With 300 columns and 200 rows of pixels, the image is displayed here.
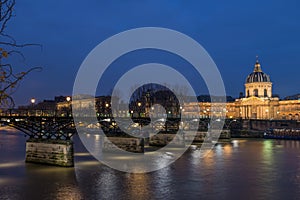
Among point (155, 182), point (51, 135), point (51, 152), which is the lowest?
point (155, 182)

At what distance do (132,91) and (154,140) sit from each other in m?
46.8

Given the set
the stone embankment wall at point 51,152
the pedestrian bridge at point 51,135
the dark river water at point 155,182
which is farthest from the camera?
the pedestrian bridge at point 51,135

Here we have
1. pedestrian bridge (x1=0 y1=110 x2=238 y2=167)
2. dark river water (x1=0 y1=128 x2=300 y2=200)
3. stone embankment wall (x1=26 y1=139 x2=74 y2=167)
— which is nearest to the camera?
dark river water (x1=0 y1=128 x2=300 y2=200)

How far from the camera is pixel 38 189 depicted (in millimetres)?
29141

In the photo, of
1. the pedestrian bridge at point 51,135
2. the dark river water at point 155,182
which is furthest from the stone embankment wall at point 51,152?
the dark river water at point 155,182

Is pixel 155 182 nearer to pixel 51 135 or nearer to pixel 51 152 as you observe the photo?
pixel 51 152

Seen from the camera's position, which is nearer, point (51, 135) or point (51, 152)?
point (51, 152)

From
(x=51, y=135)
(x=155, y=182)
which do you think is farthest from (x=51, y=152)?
(x=155, y=182)

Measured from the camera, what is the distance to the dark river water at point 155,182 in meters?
27.7

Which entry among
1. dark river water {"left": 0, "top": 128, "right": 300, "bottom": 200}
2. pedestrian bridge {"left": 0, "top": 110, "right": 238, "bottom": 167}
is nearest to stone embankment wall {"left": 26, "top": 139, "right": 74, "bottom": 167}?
pedestrian bridge {"left": 0, "top": 110, "right": 238, "bottom": 167}

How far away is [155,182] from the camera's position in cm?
3291

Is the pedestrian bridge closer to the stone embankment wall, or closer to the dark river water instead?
the stone embankment wall

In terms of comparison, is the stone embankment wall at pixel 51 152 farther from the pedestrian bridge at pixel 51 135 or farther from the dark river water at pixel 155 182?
the dark river water at pixel 155 182

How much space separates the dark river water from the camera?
2766 centimetres
